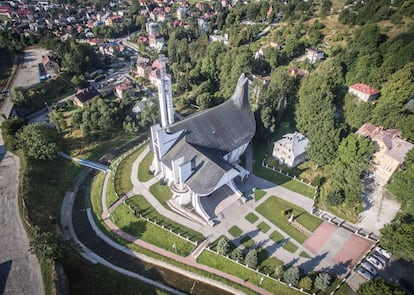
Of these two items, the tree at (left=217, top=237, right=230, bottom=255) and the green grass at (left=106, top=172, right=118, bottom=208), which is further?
the green grass at (left=106, top=172, right=118, bottom=208)

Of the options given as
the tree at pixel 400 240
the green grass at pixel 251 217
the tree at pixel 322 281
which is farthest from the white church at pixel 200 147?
the tree at pixel 400 240

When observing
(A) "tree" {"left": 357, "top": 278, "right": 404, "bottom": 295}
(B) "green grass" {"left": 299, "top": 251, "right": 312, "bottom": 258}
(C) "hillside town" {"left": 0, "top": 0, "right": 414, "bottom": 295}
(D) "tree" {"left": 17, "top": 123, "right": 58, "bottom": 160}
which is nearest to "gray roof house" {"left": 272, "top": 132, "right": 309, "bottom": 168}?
(C) "hillside town" {"left": 0, "top": 0, "right": 414, "bottom": 295}

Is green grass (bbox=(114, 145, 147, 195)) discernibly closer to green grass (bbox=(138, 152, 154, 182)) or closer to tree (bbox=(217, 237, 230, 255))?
green grass (bbox=(138, 152, 154, 182))

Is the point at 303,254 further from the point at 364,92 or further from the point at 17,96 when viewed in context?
the point at 17,96

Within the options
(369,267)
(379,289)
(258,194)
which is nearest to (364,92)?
(258,194)

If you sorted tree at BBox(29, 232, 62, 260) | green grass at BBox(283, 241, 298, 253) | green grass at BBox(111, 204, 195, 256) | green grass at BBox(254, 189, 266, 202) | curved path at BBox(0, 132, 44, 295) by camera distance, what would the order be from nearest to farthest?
curved path at BBox(0, 132, 44, 295), tree at BBox(29, 232, 62, 260), green grass at BBox(283, 241, 298, 253), green grass at BBox(111, 204, 195, 256), green grass at BBox(254, 189, 266, 202)

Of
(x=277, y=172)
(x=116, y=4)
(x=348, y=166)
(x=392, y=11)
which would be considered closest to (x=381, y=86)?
(x=348, y=166)
